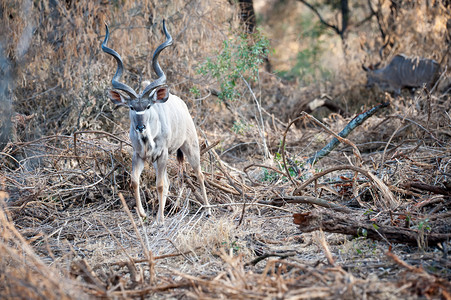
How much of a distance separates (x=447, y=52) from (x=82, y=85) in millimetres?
8068

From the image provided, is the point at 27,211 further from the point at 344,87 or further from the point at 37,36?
the point at 344,87

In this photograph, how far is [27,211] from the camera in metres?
5.20

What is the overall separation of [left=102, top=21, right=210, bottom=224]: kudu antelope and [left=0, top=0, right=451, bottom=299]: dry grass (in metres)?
0.29

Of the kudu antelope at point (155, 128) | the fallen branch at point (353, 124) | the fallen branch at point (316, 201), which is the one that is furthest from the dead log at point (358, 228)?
the fallen branch at point (353, 124)

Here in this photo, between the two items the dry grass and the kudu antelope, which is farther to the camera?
the kudu antelope

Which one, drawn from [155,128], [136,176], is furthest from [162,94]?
[136,176]

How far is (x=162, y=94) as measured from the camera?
17.2 ft

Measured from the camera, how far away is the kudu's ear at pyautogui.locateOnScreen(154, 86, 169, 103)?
513cm

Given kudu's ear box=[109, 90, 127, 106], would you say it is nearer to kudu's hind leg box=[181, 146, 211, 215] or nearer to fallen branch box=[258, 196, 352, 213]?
kudu's hind leg box=[181, 146, 211, 215]

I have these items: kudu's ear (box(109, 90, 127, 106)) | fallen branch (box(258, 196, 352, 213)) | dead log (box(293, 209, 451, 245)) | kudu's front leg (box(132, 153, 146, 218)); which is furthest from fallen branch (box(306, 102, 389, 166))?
kudu's ear (box(109, 90, 127, 106))

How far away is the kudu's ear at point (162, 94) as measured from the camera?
5.13 metres

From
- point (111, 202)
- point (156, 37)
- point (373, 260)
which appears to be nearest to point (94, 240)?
point (111, 202)

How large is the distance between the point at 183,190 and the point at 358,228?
286 centimetres

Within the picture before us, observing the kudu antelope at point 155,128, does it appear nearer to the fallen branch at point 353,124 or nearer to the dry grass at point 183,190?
the dry grass at point 183,190
